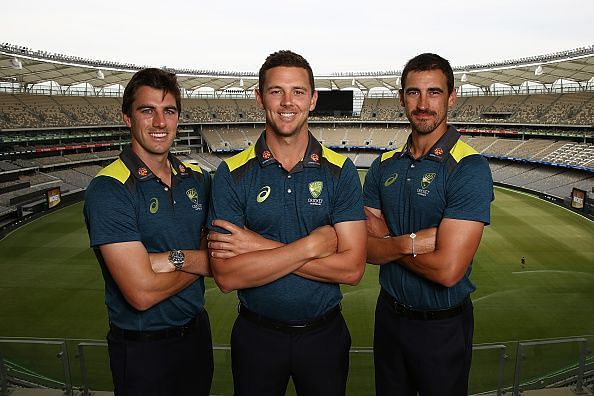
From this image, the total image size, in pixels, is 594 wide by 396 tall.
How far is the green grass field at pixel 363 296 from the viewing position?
7606mm

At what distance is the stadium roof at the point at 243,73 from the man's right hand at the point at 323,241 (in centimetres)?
4498

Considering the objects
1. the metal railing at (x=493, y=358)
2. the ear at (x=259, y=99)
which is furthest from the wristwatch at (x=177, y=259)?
the metal railing at (x=493, y=358)

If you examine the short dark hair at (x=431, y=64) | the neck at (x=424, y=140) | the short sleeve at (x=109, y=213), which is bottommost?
the short sleeve at (x=109, y=213)

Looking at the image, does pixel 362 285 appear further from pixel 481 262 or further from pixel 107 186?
pixel 107 186

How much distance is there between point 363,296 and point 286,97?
1415 centimetres

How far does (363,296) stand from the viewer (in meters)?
16.4

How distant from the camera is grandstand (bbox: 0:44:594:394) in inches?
1632

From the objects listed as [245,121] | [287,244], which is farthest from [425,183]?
[245,121]

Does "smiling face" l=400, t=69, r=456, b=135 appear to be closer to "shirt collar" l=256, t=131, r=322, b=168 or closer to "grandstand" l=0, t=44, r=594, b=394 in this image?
"shirt collar" l=256, t=131, r=322, b=168

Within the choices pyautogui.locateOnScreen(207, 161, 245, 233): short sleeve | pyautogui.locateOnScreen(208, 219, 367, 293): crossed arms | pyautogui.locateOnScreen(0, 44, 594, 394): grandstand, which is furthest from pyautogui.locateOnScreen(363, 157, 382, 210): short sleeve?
pyautogui.locateOnScreen(0, 44, 594, 394): grandstand

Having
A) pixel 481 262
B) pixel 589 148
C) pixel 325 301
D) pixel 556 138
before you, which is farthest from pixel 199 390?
pixel 556 138

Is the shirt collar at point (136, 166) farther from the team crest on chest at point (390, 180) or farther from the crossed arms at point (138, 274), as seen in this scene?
the team crest on chest at point (390, 180)

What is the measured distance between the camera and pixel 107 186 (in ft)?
12.2

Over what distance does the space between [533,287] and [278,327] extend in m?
17.3
